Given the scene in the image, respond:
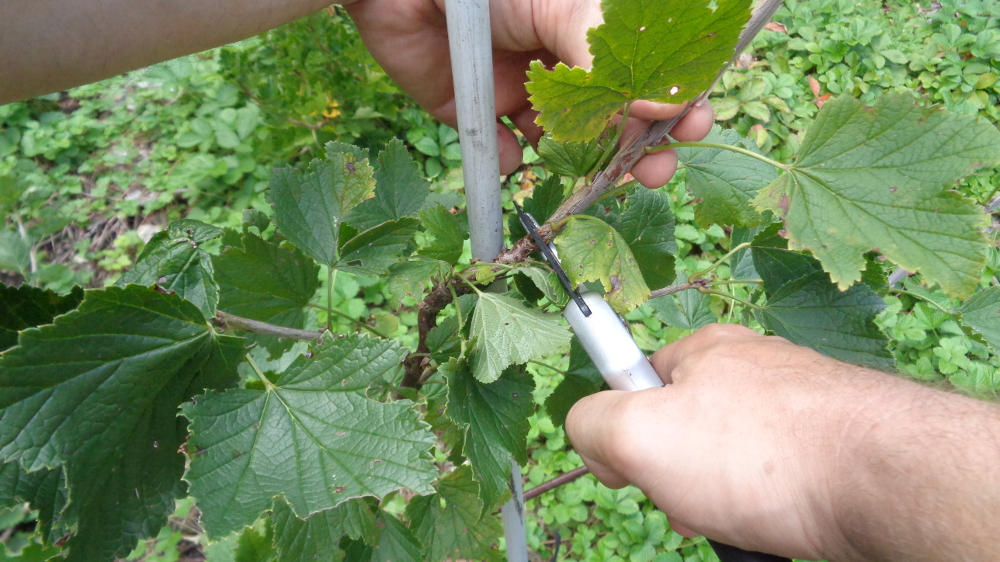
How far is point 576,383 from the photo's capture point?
1.04m

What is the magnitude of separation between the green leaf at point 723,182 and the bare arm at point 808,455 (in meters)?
0.23

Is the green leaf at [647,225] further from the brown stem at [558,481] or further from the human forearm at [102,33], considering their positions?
the human forearm at [102,33]

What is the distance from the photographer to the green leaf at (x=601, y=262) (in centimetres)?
69

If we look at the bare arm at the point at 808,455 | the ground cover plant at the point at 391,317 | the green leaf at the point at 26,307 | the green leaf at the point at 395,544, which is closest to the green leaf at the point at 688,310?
the ground cover plant at the point at 391,317

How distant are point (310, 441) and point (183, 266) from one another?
31cm

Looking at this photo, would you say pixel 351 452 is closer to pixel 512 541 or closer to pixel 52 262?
pixel 512 541

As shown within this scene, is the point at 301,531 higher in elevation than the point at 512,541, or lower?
higher

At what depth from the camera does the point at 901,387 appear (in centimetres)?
65

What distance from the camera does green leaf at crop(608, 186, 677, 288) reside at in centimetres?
94

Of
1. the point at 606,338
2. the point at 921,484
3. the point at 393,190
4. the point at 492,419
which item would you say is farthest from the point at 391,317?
the point at 921,484

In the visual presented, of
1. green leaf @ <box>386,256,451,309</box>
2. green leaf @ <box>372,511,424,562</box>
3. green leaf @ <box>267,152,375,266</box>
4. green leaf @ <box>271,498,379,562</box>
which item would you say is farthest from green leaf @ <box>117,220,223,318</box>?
green leaf @ <box>372,511,424,562</box>

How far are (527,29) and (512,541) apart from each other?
1089 mm

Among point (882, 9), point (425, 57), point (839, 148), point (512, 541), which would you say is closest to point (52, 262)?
point (425, 57)

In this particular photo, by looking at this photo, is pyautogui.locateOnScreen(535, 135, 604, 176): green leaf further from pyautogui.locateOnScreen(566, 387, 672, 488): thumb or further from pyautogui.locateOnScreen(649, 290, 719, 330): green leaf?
pyautogui.locateOnScreen(649, 290, 719, 330): green leaf
